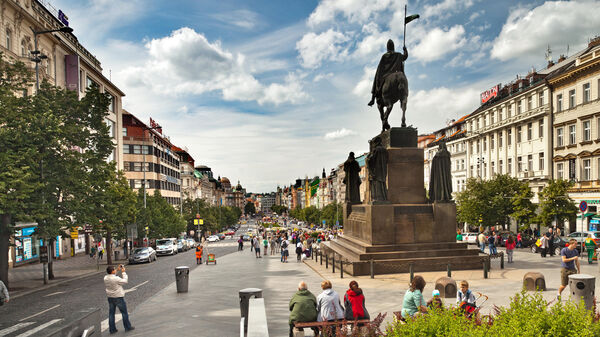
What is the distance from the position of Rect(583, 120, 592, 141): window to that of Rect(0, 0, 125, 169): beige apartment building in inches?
1628

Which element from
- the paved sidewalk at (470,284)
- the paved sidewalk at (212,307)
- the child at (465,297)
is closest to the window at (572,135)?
the paved sidewalk at (470,284)

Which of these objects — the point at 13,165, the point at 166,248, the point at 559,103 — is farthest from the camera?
the point at 559,103

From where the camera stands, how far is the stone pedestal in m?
17.3

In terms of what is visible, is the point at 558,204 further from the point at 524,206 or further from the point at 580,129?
the point at 580,129

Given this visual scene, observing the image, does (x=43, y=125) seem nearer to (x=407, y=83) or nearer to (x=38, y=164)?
(x=38, y=164)

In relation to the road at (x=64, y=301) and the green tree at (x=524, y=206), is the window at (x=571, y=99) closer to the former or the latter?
the green tree at (x=524, y=206)

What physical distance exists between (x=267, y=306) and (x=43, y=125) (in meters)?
15.5

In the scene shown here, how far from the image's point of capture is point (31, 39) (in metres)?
36.2

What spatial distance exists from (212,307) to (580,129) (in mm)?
40719

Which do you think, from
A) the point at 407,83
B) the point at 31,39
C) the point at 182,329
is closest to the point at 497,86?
the point at 407,83

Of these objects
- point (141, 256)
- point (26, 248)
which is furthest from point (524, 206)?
point (26, 248)

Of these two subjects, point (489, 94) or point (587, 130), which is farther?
point (489, 94)

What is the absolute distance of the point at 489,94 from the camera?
6184 centimetres

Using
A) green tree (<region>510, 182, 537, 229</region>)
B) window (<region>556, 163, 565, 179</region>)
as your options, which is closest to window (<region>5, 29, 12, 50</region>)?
green tree (<region>510, 182, 537, 229</region>)
